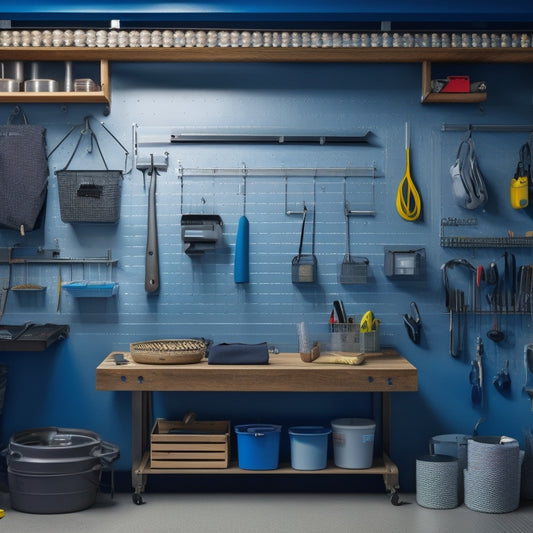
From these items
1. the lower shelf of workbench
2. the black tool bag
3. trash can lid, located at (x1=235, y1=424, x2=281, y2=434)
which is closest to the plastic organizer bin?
trash can lid, located at (x1=235, y1=424, x2=281, y2=434)

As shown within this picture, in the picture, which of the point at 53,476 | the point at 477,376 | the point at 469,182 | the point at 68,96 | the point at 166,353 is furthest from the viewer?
the point at 477,376

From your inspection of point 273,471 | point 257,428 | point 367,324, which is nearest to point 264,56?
A: point 367,324

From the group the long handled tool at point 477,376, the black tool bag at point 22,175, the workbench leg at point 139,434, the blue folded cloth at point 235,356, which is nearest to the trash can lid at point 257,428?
the blue folded cloth at point 235,356

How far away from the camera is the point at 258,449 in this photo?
17.9 ft

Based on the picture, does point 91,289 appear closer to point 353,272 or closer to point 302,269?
point 302,269

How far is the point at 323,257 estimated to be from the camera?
234 inches

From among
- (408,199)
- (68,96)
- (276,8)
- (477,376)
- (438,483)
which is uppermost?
(276,8)

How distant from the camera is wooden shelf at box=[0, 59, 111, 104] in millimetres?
5660

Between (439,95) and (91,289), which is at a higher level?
(439,95)

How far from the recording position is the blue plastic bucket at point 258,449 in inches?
215

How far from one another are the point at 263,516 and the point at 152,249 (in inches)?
77.0

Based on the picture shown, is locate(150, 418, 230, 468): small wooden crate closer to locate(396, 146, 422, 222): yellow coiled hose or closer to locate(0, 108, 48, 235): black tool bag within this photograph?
locate(0, 108, 48, 235): black tool bag

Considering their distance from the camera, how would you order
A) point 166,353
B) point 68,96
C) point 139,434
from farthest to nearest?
point 68,96 → point 139,434 → point 166,353

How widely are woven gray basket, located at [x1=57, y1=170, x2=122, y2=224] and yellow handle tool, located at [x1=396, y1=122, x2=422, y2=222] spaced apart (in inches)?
78.4
